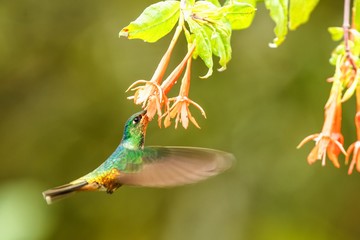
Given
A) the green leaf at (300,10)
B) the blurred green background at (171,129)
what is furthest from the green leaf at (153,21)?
the blurred green background at (171,129)

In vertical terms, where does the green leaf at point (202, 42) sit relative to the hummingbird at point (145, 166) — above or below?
above

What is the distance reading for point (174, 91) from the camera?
4.05m

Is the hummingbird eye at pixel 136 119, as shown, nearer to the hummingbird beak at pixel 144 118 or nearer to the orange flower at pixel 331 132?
the hummingbird beak at pixel 144 118

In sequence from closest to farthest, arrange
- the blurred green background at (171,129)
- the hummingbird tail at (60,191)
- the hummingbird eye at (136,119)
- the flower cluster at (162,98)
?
the flower cluster at (162,98) → the hummingbird tail at (60,191) → the hummingbird eye at (136,119) → the blurred green background at (171,129)

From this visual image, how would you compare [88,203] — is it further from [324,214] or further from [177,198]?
[324,214]

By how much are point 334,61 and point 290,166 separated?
2.54 meters

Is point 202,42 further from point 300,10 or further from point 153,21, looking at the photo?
point 300,10

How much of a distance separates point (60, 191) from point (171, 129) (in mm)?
2692

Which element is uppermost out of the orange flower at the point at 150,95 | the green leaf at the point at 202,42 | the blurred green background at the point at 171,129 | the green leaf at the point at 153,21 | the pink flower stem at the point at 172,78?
the green leaf at the point at 153,21

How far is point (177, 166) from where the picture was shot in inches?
63.2

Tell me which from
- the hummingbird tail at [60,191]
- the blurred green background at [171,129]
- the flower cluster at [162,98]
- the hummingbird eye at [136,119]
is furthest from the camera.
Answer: the blurred green background at [171,129]

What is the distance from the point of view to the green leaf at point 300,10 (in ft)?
5.40

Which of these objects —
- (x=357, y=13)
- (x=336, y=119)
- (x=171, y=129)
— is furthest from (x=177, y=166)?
(x=171, y=129)

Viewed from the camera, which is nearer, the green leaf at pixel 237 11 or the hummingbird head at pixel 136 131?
the green leaf at pixel 237 11
